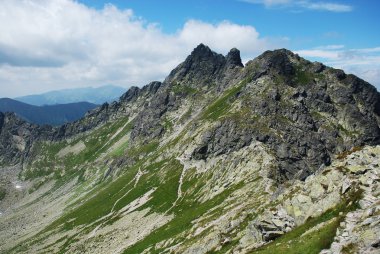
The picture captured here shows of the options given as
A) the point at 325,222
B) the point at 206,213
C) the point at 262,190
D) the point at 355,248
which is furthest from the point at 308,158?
the point at 355,248

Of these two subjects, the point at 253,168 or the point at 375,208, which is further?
the point at 253,168

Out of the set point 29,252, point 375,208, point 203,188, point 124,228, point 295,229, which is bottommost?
point 29,252

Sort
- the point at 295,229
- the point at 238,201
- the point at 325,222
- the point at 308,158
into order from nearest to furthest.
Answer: the point at 325,222 < the point at 295,229 < the point at 238,201 < the point at 308,158

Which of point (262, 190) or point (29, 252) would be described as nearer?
point (262, 190)

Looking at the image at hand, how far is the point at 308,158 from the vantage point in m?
189

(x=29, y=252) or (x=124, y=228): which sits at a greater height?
(x=124, y=228)

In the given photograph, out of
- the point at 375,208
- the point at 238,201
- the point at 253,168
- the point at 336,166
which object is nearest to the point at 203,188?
the point at 253,168

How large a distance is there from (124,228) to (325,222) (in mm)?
129266

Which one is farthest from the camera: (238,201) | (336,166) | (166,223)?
(166,223)

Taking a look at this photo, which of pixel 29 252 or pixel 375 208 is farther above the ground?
pixel 375 208

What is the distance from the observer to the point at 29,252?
645 ft

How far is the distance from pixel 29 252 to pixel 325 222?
591 feet

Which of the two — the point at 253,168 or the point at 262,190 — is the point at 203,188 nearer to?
the point at 253,168

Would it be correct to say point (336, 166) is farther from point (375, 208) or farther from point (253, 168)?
point (253, 168)
